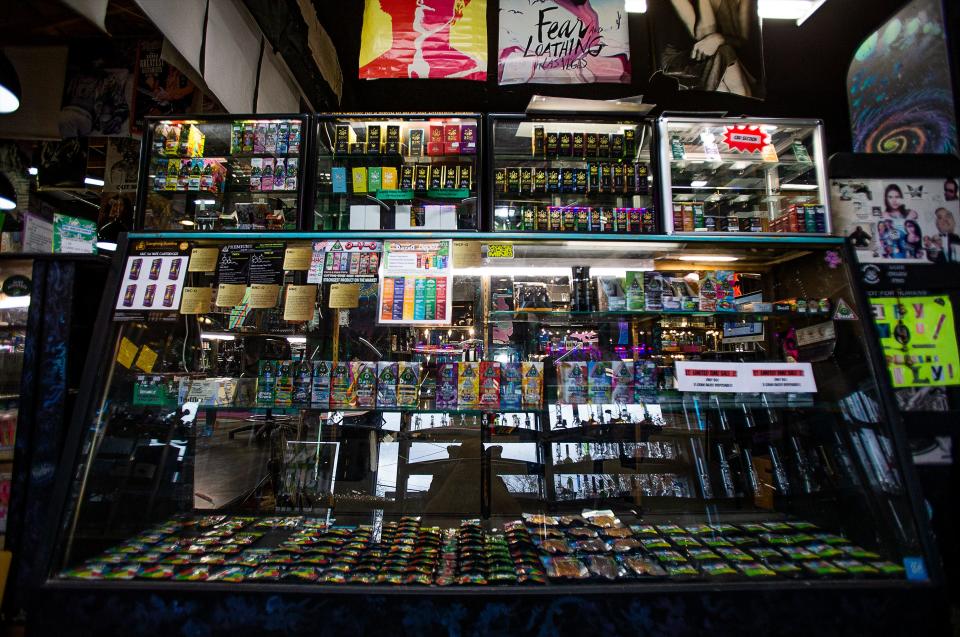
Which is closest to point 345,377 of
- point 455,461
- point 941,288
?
point 455,461

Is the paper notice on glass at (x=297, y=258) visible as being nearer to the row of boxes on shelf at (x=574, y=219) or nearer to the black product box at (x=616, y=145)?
the row of boxes on shelf at (x=574, y=219)

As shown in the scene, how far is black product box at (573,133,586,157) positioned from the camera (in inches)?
104

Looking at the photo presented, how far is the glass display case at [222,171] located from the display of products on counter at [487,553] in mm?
1588

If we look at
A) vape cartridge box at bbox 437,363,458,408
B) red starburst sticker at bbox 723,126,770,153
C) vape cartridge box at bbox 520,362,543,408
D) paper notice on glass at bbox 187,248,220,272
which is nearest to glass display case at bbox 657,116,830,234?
red starburst sticker at bbox 723,126,770,153

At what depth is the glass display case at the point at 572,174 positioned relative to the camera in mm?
2512

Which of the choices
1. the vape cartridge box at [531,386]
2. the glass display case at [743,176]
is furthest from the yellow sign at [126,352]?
the glass display case at [743,176]

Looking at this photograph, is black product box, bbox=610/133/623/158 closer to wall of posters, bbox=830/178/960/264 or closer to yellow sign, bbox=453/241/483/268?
yellow sign, bbox=453/241/483/268

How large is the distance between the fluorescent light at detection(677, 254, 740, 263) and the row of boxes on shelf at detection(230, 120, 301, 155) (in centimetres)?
223

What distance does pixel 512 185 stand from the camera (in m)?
2.59

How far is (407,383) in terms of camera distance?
243cm

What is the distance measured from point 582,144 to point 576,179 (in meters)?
0.21

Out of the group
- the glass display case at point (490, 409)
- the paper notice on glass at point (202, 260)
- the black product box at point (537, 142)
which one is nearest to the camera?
the glass display case at point (490, 409)

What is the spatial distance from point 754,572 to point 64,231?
6357 millimetres

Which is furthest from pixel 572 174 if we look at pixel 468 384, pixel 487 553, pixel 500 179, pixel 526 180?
pixel 487 553
